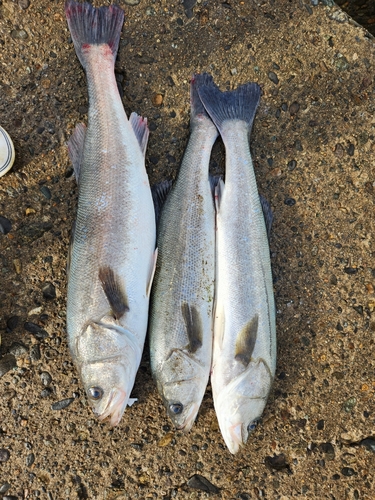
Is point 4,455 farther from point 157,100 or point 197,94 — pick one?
point 197,94

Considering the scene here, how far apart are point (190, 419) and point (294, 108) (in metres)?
2.64

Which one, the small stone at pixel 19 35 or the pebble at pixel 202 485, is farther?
the small stone at pixel 19 35

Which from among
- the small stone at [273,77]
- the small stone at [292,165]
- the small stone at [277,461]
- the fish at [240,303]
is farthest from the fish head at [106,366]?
the small stone at [273,77]

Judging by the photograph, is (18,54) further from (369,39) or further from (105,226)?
(369,39)

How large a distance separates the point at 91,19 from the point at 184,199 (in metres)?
1.67

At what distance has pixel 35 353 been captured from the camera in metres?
3.03

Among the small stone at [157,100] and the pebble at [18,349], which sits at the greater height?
the small stone at [157,100]

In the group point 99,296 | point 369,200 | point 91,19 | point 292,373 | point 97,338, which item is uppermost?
point 91,19

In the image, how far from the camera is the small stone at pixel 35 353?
303 cm

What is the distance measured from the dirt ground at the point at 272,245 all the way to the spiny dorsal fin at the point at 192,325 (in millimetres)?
509

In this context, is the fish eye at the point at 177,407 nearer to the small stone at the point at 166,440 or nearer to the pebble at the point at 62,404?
the small stone at the point at 166,440

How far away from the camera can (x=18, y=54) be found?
10.7ft

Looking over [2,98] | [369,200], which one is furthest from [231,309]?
[2,98]

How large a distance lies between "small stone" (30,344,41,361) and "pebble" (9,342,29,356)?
0.04m
